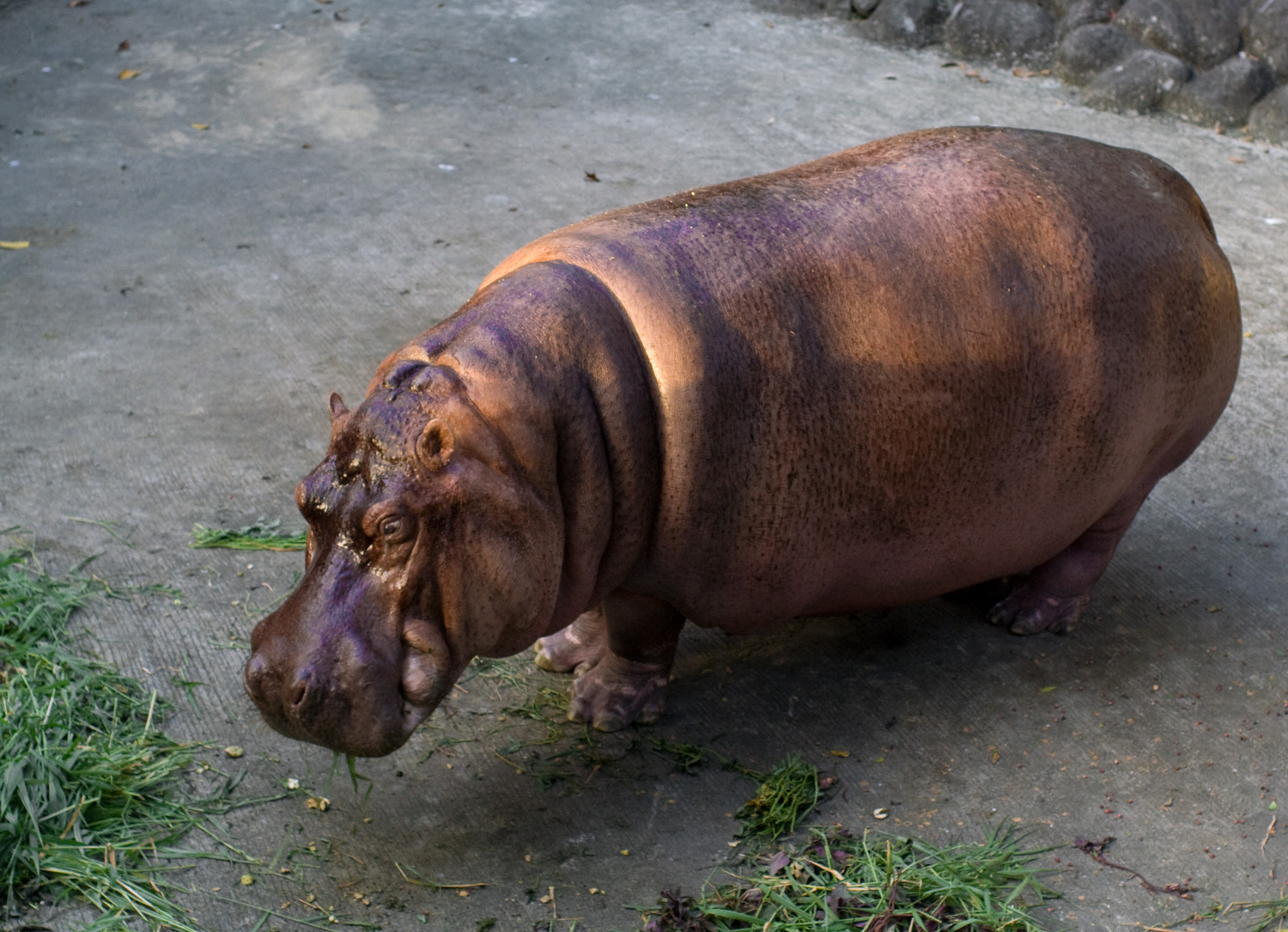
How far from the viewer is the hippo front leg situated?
122 inches

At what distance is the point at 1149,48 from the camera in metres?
7.28

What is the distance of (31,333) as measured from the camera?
4934 millimetres

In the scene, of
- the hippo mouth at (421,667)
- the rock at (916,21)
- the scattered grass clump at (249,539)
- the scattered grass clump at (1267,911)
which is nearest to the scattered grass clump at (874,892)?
the scattered grass clump at (1267,911)

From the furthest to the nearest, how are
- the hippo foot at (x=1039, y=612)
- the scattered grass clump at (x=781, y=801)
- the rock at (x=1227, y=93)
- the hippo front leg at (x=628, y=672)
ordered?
the rock at (x=1227, y=93)
the hippo foot at (x=1039, y=612)
the hippo front leg at (x=628, y=672)
the scattered grass clump at (x=781, y=801)

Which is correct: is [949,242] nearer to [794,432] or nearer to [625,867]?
[794,432]

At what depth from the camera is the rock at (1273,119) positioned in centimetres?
677

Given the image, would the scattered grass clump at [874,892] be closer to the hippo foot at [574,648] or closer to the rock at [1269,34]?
the hippo foot at [574,648]

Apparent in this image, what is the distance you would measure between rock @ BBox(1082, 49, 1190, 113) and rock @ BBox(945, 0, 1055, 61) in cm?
62

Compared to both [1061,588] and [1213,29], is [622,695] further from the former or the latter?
[1213,29]

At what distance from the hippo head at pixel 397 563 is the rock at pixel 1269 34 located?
615 cm

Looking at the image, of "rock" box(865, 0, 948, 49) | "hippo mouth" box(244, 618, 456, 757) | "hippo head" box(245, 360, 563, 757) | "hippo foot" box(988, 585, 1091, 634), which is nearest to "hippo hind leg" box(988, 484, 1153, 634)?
"hippo foot" box(988, 585, 1091, 634)

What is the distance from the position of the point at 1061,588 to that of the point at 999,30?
5.17 meters

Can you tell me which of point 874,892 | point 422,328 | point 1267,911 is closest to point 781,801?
point 874,892

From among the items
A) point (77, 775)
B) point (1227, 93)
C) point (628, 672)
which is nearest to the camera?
point (77, 775)
